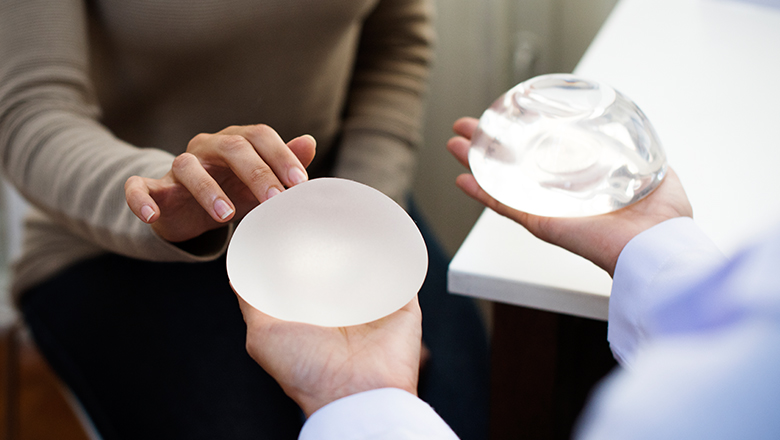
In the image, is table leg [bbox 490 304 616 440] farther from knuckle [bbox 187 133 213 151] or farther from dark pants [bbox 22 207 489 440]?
knuckle [bbox 187 133 213 151]

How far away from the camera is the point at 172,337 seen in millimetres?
414

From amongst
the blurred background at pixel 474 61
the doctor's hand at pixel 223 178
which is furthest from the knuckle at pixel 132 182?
the blurred background at pixel 474 61

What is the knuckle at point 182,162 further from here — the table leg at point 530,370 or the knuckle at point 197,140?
the table leg at point 530,370

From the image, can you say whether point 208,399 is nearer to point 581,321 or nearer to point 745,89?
point 581,321

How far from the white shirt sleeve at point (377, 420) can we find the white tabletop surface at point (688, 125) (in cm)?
11

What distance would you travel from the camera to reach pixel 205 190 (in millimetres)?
225

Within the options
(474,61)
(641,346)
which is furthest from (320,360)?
(474,61)

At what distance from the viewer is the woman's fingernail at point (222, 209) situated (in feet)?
0.74

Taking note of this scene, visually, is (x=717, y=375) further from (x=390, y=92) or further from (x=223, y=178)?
(x=390, y=92)

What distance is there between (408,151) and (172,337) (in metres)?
0.26

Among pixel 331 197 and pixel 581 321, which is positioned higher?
pixel 331 197

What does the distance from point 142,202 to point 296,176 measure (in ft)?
0.20

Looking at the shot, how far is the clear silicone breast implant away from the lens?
314 mm

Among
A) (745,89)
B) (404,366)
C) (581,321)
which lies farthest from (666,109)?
(404,366)
